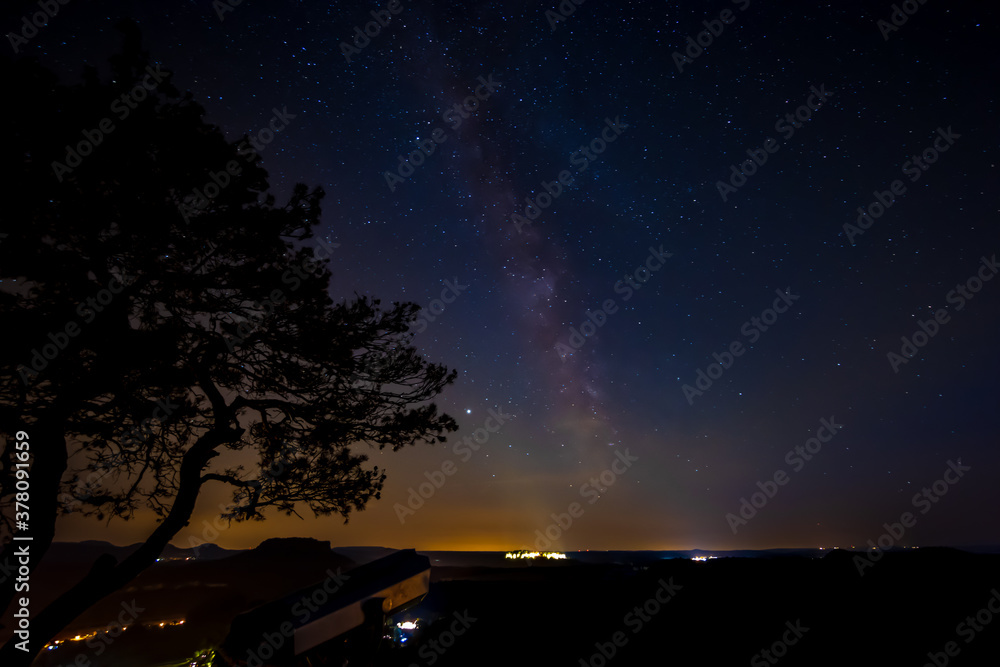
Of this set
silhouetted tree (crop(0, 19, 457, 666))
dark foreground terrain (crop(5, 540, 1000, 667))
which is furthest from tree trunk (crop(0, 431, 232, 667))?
dark foreground terrain (crop(5, 540, 1000, 667))

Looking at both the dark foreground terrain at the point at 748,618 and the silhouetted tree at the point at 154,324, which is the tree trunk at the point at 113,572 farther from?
the dark foreground terrain at the point at 748,618

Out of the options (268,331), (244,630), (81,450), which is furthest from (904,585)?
(81,450)

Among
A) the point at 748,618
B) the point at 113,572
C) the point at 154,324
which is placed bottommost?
the point at 748,618

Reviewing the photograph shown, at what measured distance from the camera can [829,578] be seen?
4590 millimetres

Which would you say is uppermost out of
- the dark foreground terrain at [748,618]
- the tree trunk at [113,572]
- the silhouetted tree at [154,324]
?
the silhouetted tree at [154,324]

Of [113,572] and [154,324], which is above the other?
[154,324]

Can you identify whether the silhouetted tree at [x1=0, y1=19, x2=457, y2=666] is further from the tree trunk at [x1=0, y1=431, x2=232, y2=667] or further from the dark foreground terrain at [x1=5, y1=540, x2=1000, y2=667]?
the dark foreground terrain at [x1=5, y1=540, x2=1000, y2=667]

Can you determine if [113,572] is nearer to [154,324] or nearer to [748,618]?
[154,324]

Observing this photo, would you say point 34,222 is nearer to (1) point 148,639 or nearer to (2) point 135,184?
(2) point 135,184

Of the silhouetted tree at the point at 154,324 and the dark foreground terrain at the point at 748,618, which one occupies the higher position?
the silhouetted tree at the point at 154,324

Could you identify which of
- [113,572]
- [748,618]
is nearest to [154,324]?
[113,572]

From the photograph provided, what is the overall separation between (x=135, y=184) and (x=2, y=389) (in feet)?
10.1

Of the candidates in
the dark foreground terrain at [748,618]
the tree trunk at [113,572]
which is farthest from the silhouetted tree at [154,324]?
the dark foreground terrain at [748,618]

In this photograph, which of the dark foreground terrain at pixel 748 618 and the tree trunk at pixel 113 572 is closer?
the dark foreground terrain at pixel 748 618
